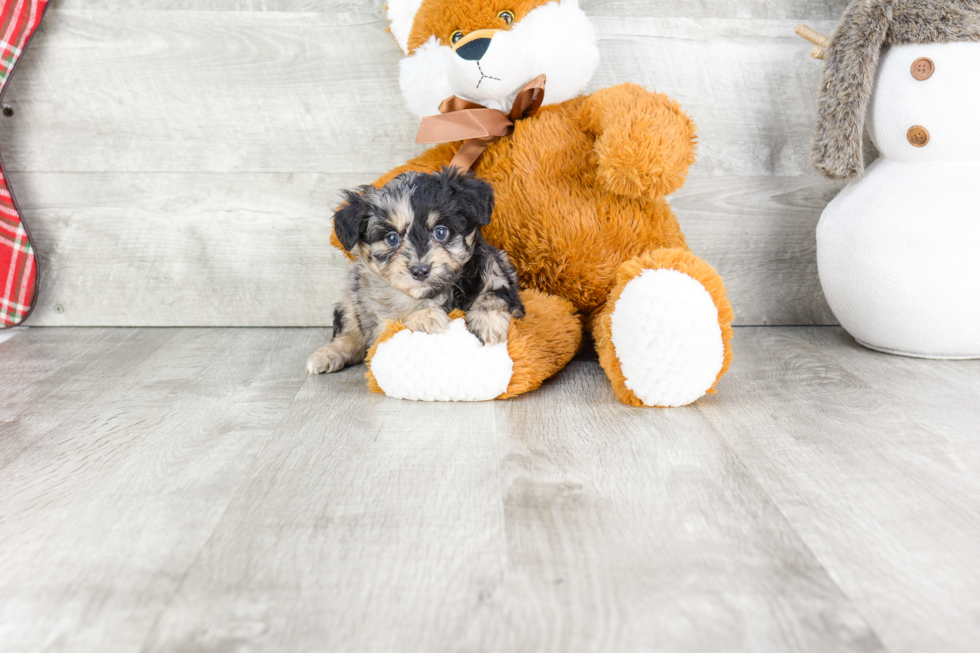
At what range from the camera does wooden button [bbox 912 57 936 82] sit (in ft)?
5.48

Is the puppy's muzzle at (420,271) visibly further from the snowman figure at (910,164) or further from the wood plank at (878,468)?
the snowman figure at (910,164)

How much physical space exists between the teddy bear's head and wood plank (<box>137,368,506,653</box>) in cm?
79

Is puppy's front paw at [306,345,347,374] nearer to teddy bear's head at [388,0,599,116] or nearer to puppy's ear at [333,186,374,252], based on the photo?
puppy's ear at [333,186,374,252]

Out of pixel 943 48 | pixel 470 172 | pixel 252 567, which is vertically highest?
pixel 943 48

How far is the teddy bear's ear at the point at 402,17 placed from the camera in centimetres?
179

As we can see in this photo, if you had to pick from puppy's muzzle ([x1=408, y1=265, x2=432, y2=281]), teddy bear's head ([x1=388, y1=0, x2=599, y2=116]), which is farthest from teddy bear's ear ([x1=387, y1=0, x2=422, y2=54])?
puppy's muzzle ([x1=408, y1=265, x2=432, y2=281])

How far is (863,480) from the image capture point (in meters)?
1.16

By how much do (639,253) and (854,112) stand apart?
0.62 m

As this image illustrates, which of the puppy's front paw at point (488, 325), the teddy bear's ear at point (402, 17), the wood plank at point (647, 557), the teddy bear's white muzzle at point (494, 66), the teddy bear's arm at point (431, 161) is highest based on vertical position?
the teddy bear's ear at point (402, 17)

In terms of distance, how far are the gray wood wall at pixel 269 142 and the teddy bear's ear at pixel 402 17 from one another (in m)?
0.19

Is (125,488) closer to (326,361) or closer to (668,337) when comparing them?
(326,361)

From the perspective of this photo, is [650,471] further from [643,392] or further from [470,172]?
[470,172]

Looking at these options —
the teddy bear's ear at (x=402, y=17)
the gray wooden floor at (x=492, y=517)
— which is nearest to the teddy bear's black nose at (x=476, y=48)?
the teddy bear's ear at (x=402, y=17)

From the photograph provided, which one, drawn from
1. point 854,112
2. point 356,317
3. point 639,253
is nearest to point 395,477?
point 356,317
